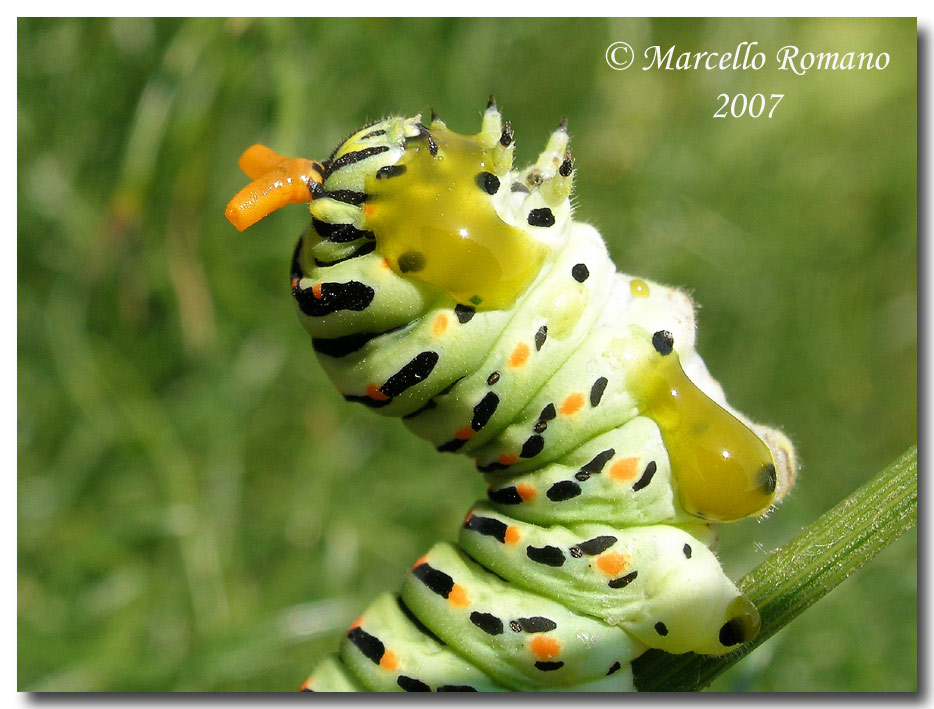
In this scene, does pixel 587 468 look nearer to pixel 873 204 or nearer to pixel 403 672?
pixel 403 672

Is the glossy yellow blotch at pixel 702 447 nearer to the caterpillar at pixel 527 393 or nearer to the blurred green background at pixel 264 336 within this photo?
the caterpillar at pixel 527 393

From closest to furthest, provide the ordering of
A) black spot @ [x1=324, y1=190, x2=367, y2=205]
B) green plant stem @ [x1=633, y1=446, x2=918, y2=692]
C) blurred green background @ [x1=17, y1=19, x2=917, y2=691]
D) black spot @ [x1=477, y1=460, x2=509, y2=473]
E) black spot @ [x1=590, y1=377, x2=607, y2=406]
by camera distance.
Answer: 1. green plant stem @ [x1=633, y1=446, x2=918, y2=692]
2. black spot @ [x1=324, y1=190, x2=367, y2=205]
3. black spot @ [x1=590, y1=377, x2=607, y2=406]
4. black spot @ [x1=477, y1=460, x2=509, y2=473]
5. blurred green background @ [x1=17, y1=19, x2=917, y2=691]

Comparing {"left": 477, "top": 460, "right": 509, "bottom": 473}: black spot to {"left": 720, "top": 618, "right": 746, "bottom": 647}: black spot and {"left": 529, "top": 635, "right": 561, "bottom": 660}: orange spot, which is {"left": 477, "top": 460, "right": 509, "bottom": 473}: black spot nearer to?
{"left": 529, "top": 635, "right": 561, "bottom": 660}: orange spot

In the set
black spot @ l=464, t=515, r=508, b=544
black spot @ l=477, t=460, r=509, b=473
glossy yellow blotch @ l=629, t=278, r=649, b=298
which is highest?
glossy yellow blotch @ l=629, t=278, r=649, b=298

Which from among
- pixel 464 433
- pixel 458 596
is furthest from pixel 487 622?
pixel 464 433

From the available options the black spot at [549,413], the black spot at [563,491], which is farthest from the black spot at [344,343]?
the black spot at [563,491]

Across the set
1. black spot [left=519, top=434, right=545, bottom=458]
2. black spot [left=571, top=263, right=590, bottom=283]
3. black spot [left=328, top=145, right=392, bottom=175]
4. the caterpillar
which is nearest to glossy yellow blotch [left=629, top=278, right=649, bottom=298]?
the caterpillar

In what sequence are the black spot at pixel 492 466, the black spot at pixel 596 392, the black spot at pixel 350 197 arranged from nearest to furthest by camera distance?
the black spot at pixel 350 197 < the black spot at pixel 596 392 < the black spot at pixel 492 466
